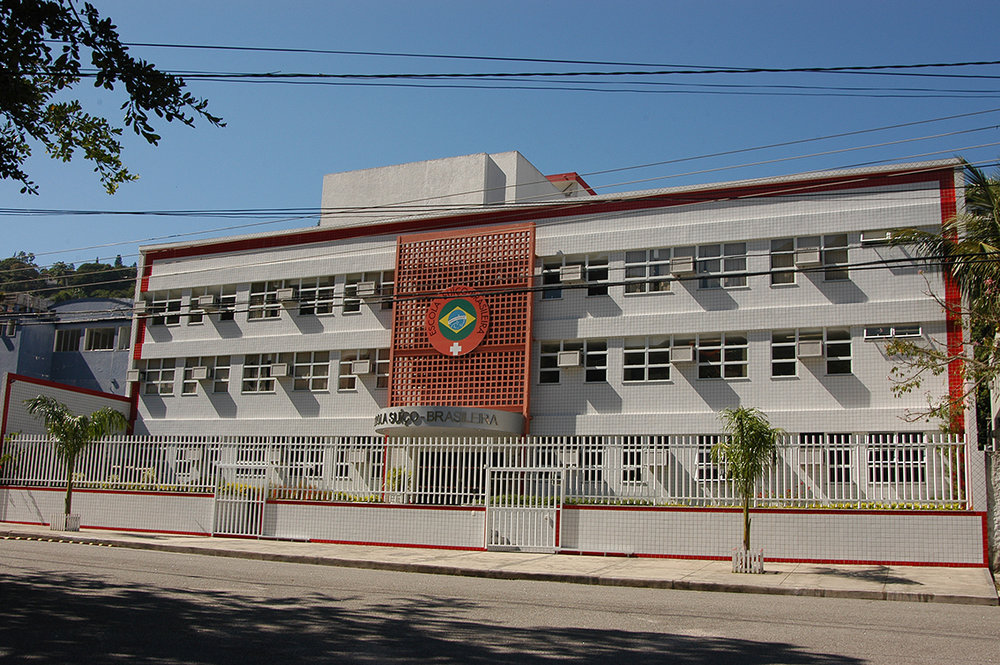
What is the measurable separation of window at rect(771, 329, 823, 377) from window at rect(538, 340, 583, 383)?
5.52 meters

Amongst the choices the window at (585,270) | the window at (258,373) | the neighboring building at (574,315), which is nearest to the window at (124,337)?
the neighboring building at (574,315)

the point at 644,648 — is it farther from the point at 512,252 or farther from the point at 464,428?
the point at 512,252

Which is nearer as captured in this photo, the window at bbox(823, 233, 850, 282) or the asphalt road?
the asphalt road

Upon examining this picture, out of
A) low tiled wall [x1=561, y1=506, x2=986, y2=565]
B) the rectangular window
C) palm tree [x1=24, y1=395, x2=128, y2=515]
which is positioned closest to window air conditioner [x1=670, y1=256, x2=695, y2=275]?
the rectangular window

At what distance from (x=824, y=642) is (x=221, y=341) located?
90.1 feet

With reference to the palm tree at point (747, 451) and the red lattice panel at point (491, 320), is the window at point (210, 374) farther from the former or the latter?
the palm tree at point (747, 451)

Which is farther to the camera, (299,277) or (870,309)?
(299,277)

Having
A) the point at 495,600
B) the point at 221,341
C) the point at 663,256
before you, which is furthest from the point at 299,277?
the point at 495,600

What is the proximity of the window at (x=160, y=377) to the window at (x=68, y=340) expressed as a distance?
12547mm

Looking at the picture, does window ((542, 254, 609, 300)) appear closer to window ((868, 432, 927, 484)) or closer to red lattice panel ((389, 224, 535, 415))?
red lattice panel ((389, 224, 535, 415))

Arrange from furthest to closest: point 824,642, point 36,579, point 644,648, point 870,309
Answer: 1. point 870,309
2. point 36,579
3. point 824,642
4. point 644,648

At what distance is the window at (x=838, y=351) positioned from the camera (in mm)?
24375

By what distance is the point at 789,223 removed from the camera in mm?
25203

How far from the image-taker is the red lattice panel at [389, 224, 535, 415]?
90.0 ft
